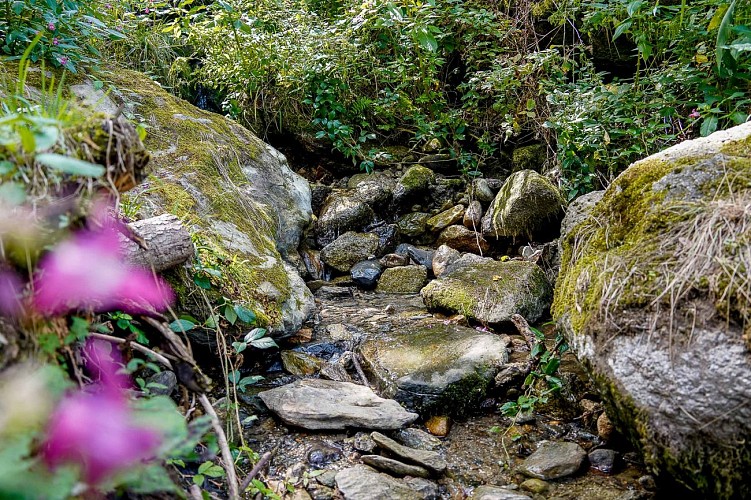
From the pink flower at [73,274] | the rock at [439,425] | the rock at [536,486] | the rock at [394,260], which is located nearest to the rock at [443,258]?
the rock at [394,260]

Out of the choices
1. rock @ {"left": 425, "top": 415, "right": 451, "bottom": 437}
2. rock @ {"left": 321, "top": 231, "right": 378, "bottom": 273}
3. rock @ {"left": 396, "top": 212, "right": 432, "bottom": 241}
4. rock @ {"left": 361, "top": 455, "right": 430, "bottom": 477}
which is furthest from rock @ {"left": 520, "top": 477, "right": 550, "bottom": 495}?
rock @ {"left": 396, "top": 212, "right": 432, "bottom": 241}

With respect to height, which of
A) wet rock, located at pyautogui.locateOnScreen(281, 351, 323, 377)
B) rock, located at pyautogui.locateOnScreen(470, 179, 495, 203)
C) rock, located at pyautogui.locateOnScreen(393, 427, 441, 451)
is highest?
rock, located at pyautogui.locateOnScreen(470, 179, 495, 203)

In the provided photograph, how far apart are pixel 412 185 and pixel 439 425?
12.4 feet

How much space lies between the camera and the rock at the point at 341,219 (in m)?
5.82

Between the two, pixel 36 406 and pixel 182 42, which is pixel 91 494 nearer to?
pixel 36 406

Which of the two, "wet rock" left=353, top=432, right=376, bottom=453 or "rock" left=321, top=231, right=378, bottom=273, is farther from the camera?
"rock" left=321, top=231, right=378, bottom=273

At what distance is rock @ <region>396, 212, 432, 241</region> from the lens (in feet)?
19.1

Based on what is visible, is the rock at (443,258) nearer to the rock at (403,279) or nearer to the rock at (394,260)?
the rock at (403,279)

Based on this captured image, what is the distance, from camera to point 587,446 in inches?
95.3

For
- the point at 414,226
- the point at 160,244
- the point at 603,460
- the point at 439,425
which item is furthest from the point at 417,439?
the point at 414,226

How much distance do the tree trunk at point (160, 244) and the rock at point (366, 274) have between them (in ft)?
8.88

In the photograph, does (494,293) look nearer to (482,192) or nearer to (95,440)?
(482,192)

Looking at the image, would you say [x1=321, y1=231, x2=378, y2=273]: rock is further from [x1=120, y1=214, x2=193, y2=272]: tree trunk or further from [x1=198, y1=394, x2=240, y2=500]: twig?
[x1=198, y1=394, x2=240, y2=500]: twig

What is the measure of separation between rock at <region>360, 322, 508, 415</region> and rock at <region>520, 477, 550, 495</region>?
0.66 m
